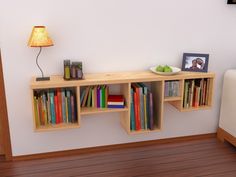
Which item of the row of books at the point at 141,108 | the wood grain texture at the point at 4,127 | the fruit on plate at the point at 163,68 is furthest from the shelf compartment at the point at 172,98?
the wood grain texture at the point at 4,127

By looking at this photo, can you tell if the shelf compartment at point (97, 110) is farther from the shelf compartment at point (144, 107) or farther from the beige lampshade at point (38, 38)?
the beige lampshade at point (38, 38)

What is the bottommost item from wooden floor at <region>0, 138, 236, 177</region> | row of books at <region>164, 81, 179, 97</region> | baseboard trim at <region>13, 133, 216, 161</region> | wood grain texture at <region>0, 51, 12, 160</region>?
wooden floor at <region>0, 138, 236, 177</region>

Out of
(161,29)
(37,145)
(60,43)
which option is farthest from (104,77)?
(37,145)

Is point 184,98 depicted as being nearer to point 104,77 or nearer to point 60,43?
point 104,77

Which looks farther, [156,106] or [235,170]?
[156,106]

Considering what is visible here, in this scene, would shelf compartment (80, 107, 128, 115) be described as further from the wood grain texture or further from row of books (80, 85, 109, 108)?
the wood grain texture

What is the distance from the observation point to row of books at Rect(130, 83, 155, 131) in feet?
7.54

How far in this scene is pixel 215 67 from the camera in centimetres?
269

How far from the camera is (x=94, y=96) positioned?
7.49 feet

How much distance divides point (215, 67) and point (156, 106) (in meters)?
0.75

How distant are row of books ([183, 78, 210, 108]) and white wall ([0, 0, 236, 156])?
0.82ft

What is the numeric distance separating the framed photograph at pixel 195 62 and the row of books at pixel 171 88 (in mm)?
234

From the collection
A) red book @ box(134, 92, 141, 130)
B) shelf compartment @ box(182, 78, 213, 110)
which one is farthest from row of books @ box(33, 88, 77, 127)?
shelf compartment @ box(182, 78, 213, 110)

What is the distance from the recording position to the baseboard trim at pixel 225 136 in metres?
2.59
